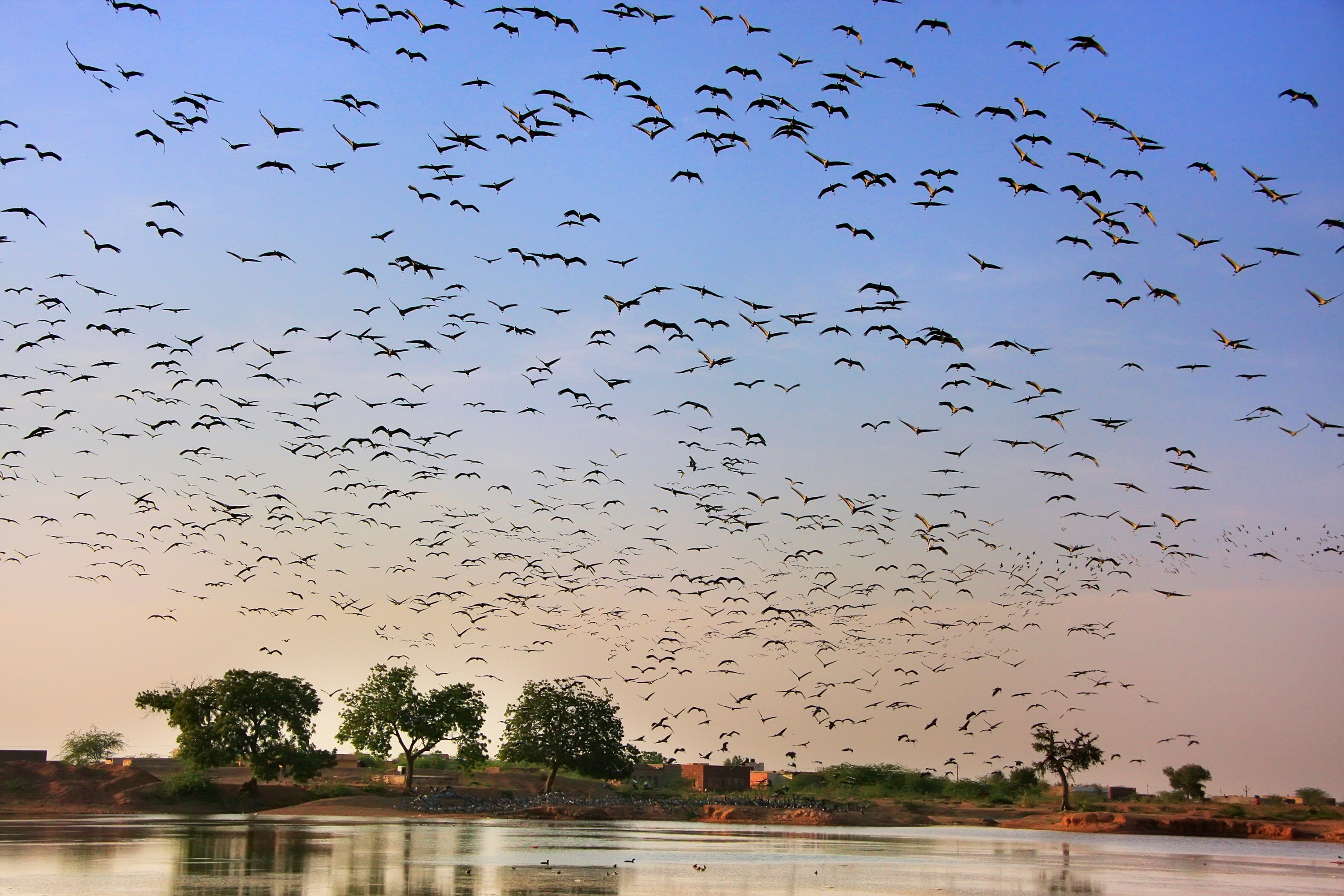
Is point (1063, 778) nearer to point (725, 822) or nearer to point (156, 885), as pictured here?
point (725, 822)

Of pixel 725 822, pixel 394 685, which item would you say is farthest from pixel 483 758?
pixel 725 822

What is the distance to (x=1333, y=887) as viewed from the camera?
135ft

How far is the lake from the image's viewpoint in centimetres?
3256

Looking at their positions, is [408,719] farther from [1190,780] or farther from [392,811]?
[1190,780]

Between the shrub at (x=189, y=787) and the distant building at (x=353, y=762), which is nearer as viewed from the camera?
the shrub at (x=189, y=787)

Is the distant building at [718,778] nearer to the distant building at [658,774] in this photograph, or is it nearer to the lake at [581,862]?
the distant building at [658,774]

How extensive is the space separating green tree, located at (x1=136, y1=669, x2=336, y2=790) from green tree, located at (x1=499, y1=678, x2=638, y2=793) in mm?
19263

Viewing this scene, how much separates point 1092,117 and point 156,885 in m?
31.5

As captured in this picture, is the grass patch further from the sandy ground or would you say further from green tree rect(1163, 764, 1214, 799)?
green tree rect(1163, 764, 1214, 799)

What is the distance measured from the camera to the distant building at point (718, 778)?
140275 mm

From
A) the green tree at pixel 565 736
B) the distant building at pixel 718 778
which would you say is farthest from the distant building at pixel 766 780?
the green tree at pixel 565 736

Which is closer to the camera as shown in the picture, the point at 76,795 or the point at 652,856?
the point at 652,856

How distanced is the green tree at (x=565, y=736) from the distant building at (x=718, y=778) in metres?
31.0

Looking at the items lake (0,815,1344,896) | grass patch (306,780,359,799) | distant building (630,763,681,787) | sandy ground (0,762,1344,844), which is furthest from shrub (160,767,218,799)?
distant building (630,763,681,787)
